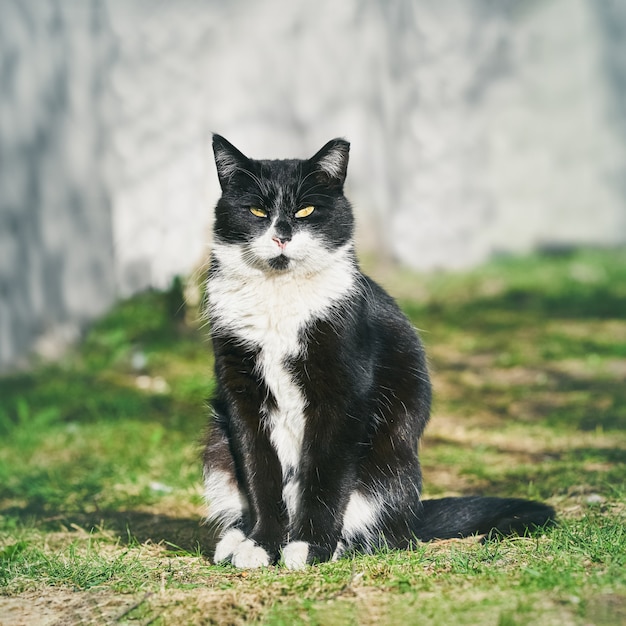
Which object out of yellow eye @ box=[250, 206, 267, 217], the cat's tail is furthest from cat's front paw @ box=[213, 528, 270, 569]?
yellow eye @ box=[250, 206, 267, 217]

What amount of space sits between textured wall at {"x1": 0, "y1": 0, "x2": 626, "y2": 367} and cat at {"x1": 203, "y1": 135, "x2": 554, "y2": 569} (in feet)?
11.2

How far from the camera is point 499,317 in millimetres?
7852

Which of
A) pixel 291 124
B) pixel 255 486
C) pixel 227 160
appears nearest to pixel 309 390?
pixel 255 486

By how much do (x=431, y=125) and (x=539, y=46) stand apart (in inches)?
107

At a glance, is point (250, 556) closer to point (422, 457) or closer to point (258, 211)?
point (258, 211)

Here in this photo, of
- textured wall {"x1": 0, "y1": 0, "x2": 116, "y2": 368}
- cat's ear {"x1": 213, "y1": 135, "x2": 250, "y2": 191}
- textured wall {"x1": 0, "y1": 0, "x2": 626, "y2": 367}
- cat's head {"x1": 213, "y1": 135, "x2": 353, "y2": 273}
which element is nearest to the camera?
cat's head {"x1": 213, "y1": 135, "x2": 353, "y2": 273}

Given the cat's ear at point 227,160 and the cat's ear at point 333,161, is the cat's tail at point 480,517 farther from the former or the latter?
the cat's ear at point 227,160

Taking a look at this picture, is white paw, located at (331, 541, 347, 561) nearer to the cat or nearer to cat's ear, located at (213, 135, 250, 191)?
the cat

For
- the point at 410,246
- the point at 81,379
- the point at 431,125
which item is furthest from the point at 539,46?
the point at 81,379

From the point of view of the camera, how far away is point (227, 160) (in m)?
3.10

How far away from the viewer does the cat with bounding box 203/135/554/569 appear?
2.83 metres

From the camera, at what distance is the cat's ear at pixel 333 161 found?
3.02m

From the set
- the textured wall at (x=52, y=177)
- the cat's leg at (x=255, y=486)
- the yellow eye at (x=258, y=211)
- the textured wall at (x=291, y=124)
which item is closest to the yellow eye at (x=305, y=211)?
the yellow eye at (x=258, y=211)

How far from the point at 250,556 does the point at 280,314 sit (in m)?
0.79
